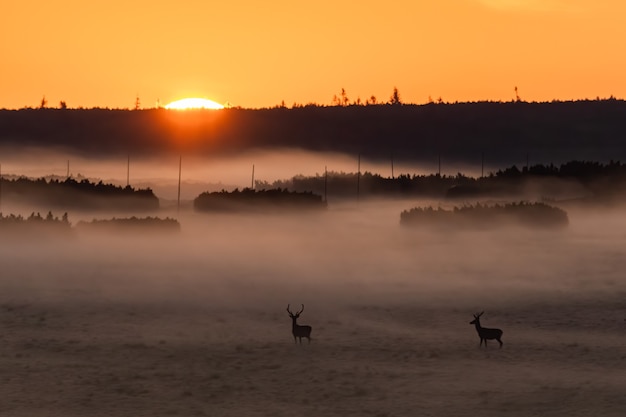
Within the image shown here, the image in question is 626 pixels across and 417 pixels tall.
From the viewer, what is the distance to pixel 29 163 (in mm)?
85500

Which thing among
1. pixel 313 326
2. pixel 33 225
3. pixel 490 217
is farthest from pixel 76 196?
pixel 313 326

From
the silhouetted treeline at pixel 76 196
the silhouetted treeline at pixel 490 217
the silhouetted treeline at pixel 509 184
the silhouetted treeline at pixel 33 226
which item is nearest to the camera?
the silhouetted treeline at pixel 33 226

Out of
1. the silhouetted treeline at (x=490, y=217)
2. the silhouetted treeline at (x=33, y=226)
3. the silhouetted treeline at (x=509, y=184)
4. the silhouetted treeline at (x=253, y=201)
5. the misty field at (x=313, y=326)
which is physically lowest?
the misty field at (x=313, y=326)

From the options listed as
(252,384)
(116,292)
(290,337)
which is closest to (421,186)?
(116,292)

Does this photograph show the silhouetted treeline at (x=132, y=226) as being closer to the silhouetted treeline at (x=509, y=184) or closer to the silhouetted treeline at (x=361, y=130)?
the silhouetted treeline at (x=509, y=184)

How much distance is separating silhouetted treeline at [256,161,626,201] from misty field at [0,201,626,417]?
Answer: 47.8 ft

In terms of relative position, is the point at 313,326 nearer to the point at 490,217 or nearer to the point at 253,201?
the point at 490,217

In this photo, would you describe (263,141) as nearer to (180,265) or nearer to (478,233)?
(478,233)

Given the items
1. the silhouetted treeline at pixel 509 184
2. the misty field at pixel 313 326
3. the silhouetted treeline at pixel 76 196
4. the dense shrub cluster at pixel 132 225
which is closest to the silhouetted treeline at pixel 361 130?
the silhouetted treeline at pixel 509 184

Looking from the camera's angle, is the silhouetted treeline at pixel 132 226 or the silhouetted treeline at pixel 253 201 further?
the silhouetted treeline at pixel 253 201

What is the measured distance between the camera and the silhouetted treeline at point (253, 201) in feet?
166

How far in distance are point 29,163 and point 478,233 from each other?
5066 cm

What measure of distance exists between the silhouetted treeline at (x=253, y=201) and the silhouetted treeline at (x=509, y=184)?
757 centimetres

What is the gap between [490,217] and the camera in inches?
1722
